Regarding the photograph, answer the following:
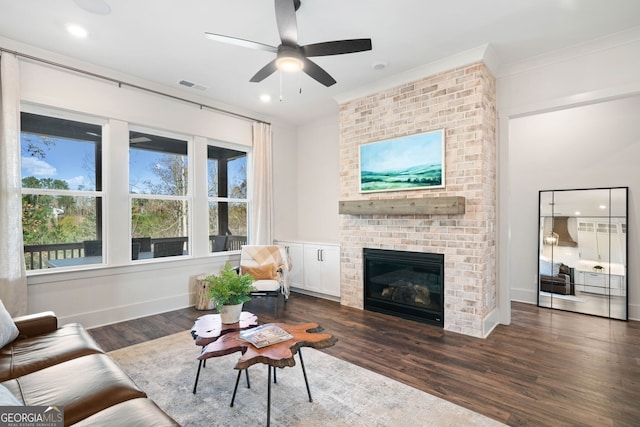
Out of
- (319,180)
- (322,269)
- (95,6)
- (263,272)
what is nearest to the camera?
(95,6)

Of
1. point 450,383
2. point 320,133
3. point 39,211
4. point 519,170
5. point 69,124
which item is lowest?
point 450,383

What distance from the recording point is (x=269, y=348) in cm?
200

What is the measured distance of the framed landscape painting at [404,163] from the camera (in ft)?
12.3

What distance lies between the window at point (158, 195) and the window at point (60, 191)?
410mm

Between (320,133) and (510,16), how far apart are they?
11.3 ft

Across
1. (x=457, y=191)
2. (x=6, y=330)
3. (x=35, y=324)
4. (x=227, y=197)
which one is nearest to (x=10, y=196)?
(x=35, y=324)

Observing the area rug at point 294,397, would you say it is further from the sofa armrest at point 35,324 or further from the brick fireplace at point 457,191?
the brick fireplace at point 457,191

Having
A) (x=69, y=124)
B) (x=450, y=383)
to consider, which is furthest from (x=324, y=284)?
(x=69, y=124)

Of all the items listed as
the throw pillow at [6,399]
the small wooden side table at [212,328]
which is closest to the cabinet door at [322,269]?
the small wooden side table at [212,328]

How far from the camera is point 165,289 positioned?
436cm

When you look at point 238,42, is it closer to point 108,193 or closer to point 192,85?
point 192,85

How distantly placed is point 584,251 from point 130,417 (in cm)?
524

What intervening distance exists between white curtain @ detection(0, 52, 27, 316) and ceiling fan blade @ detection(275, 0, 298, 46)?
113 inches

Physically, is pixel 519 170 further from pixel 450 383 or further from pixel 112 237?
pixel 112 237
